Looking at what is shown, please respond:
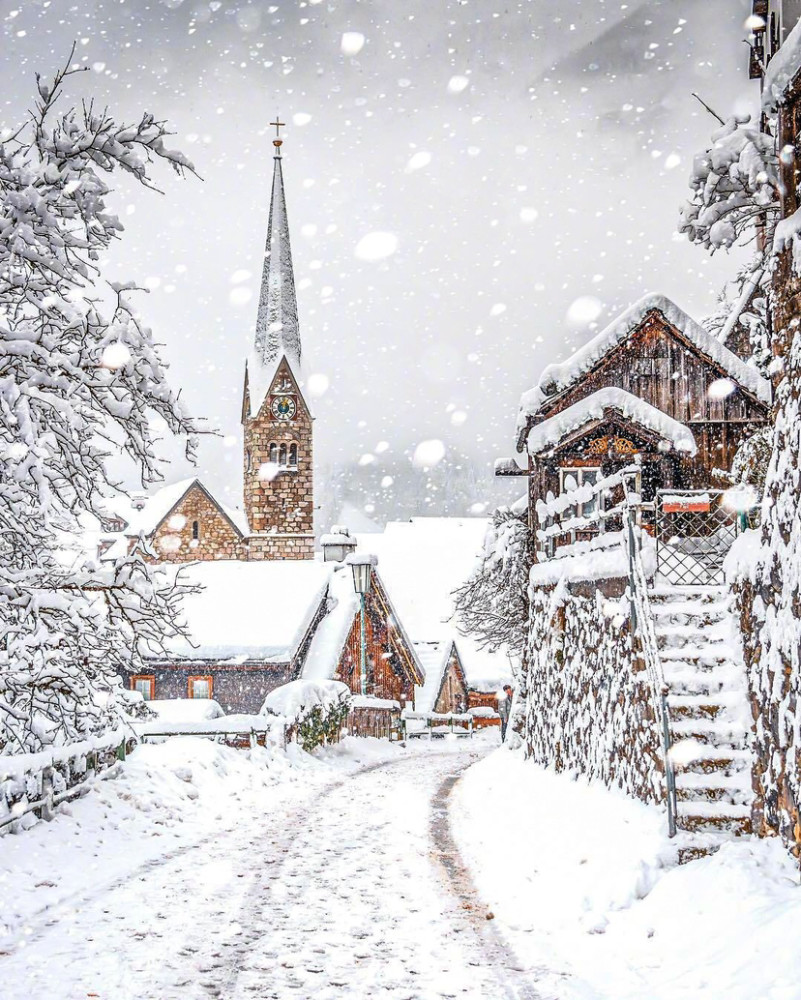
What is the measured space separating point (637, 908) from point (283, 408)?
156ft

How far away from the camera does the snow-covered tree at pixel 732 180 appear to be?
985cm

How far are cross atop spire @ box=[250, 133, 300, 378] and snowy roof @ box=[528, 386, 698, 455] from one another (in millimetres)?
36365

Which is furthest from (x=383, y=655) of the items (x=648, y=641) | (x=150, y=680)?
(x=648, y=641)

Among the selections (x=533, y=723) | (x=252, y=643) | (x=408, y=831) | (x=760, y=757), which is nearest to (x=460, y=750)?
(x=252, y=643)

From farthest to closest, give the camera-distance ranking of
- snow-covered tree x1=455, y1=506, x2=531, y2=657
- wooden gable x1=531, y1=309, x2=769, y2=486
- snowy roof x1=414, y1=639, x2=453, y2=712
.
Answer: snowy roof x1=414, y1=639, x2=453, y2=712
snow-covered tree x1=455, y1=506, x2=531, y2=657
wooden gable x1=531, y1=309, x2=769, y2=486

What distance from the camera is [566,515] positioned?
64.7 feet

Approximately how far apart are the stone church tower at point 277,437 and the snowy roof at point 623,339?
109ft

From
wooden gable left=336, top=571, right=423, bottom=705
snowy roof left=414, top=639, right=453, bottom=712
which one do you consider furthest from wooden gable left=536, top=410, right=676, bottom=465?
snowy roof left=414, top=639, right=453, bottom=712

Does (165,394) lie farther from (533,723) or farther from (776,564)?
(533,723)

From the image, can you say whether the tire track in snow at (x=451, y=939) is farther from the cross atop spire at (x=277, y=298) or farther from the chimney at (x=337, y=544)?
the cross atop spire at (x=277, y=298)

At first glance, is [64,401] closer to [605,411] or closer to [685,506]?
[685,506]

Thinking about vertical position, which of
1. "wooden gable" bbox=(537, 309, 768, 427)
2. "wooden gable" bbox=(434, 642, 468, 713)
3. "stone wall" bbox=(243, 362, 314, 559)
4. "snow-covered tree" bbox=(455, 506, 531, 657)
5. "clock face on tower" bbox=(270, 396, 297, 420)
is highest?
"clock face on tower" bbox=(270, 396, 297, 420)

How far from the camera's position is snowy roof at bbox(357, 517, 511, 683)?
50.3m

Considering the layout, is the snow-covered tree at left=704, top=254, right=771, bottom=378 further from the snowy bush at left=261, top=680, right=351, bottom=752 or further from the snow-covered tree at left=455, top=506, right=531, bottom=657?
the snowy bush at left=261, top=680, right=351, bottom=752
